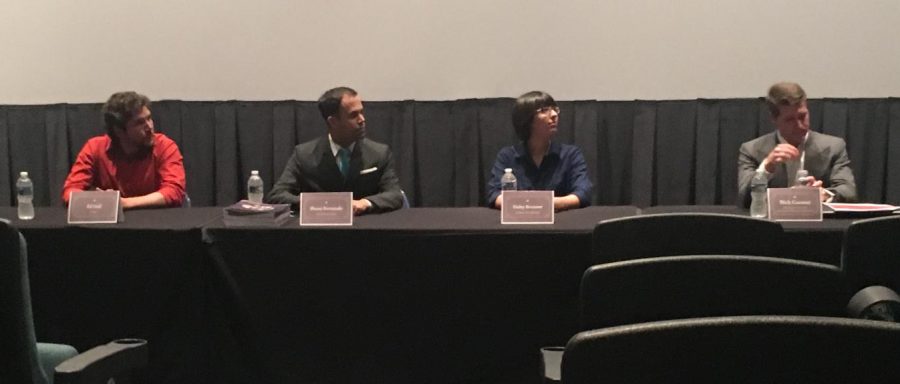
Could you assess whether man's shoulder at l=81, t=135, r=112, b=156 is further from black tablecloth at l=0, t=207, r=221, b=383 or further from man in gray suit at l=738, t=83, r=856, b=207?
man in gray suit at l=738, t=83, r=856, b=207

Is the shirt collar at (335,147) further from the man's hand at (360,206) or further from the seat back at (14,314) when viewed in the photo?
the seat back at (14,314)

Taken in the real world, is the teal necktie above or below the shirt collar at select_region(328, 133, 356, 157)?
below

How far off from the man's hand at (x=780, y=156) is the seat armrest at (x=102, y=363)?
94.2 inches

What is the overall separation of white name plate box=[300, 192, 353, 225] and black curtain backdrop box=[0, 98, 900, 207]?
2013mm

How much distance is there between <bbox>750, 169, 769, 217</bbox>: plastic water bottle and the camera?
3039 mm

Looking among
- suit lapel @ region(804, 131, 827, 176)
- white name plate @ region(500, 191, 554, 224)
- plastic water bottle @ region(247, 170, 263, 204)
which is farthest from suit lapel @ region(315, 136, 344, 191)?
suit lapel @ region(804, 131, 827, 176)

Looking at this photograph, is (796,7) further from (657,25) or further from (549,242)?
(549,242)

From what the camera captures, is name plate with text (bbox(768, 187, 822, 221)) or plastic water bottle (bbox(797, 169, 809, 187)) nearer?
name plate with text (bbox(768, 187, 822, 221))

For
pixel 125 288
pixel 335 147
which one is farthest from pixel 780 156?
pixel 125 288

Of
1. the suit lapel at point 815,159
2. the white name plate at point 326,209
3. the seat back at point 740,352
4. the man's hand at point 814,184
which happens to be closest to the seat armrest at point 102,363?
the white name plate at point 326,209

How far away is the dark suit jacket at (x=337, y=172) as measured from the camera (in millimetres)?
3650

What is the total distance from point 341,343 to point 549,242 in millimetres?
764

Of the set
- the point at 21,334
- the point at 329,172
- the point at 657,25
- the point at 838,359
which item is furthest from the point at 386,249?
the point at 657,25

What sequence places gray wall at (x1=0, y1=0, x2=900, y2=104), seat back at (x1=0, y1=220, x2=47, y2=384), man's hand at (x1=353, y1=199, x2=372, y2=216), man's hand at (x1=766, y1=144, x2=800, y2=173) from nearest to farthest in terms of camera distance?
1. seat back at (x1=0, y1=220, x2=47, y2=384)
2. man's hand at (x1=353, y1=199, x2=372, y2=216)
3. man's hand at (x1=766, y1=144, x2=800, y2=173)
4. gray wall at (x1=0, y1=0, x2=900, y2=104)
